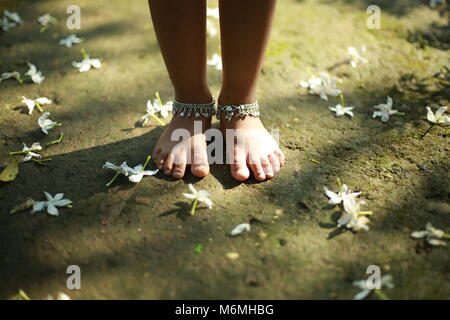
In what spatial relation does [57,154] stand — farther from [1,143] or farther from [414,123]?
[414,123]

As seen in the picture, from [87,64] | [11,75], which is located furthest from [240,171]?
[11,75]

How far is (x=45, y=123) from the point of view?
1.95 meters

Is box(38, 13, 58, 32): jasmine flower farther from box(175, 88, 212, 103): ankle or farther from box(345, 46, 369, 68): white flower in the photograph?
box(345, 46, 369, 68): white flower

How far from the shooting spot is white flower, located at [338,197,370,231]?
1.48 meters

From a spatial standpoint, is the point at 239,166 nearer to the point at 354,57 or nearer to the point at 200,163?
the point at 200,163

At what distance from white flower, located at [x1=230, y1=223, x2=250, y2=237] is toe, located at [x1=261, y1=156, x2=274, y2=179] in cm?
30

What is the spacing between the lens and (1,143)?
6.19 feet

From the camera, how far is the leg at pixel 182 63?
1.50 meters

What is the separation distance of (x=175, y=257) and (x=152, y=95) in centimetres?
114

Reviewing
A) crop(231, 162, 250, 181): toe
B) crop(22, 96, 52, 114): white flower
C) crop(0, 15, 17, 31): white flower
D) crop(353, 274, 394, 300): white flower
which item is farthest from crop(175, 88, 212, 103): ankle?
crop(0, 15, 17, 31): white flower

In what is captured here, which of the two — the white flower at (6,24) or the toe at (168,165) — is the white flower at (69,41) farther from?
the toe at (168,165)

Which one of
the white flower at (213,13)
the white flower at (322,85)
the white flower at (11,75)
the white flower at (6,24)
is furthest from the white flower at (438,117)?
the white flower at (6,24)

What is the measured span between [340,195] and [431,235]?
0.37 m

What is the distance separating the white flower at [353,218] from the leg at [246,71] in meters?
0.36
